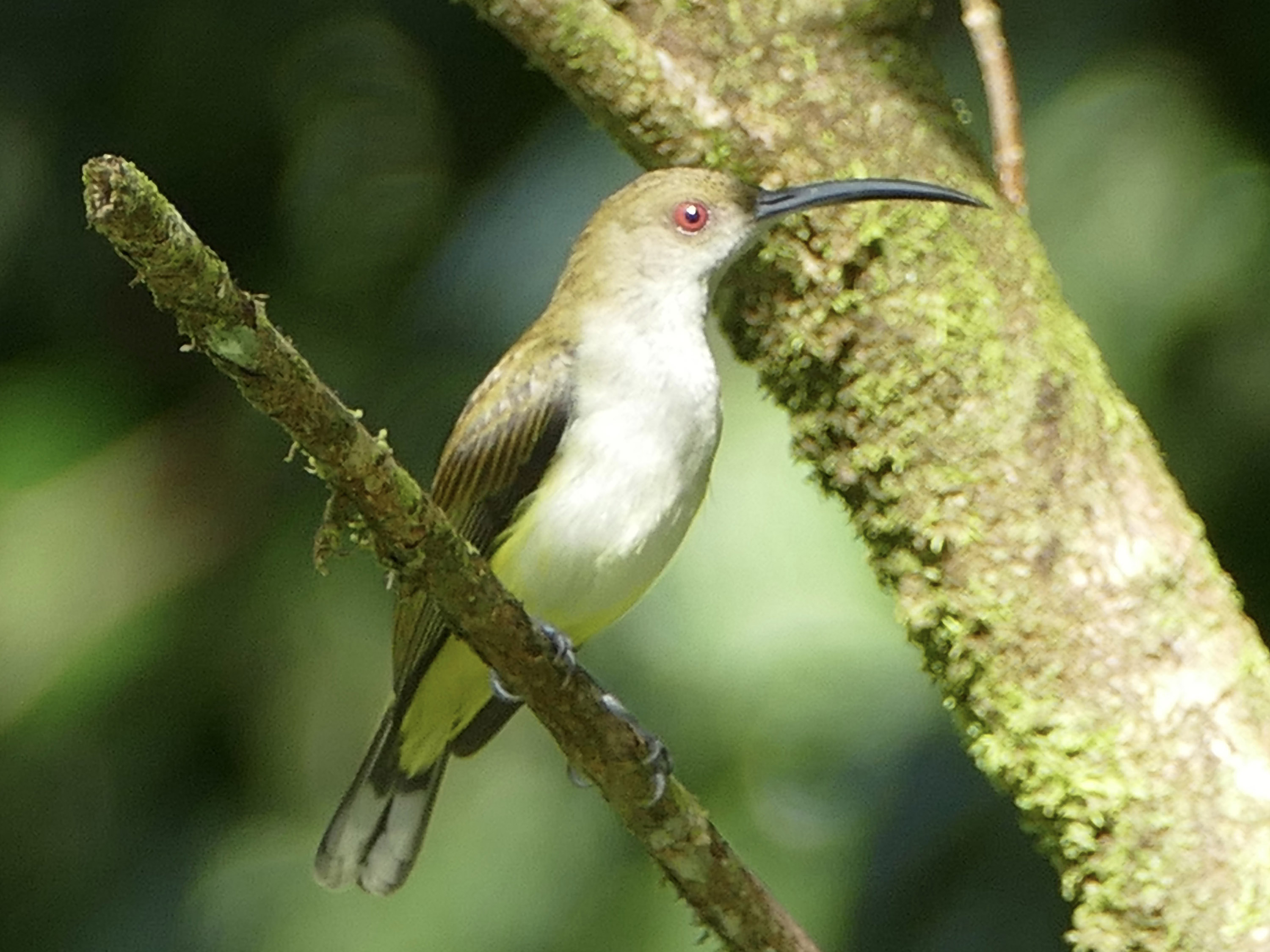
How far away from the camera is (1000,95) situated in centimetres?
396

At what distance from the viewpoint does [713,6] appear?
13.1ft

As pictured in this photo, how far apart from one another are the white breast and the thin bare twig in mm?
735

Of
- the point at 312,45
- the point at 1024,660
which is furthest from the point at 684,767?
the point at 312,45

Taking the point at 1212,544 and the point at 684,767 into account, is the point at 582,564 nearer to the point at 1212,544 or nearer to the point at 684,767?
the point at 684,767

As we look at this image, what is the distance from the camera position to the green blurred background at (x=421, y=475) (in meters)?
4.38

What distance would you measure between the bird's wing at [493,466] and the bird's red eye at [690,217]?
0.40m

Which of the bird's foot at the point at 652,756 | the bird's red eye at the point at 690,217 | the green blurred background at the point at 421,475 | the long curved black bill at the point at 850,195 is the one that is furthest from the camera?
the green blurred background at the point at 421,475

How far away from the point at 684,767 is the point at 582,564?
2.53 feet

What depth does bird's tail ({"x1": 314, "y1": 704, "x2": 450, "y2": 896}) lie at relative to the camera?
14.4ft

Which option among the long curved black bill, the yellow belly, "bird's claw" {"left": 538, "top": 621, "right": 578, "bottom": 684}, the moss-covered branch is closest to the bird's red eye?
the long curved black bill

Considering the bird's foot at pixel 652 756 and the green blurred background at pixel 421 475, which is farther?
the green blurred background at pixel 421 475

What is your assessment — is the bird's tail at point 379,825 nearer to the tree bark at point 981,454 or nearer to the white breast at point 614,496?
the white breast at point 614,496

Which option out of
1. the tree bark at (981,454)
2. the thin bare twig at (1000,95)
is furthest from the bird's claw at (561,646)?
the thin bare twig at (1000,95)

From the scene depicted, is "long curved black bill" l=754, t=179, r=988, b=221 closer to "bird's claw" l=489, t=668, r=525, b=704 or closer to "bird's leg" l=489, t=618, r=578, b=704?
"bird's leg" l=489, t=618, r=578, b=704
